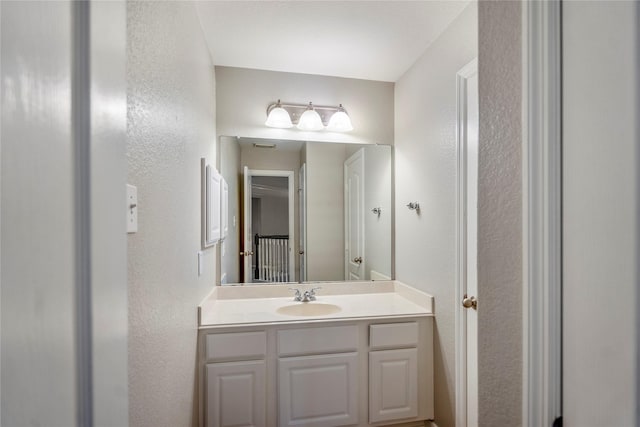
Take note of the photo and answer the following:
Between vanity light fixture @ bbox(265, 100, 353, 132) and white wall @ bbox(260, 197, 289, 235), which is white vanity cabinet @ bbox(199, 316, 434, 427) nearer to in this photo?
white wall @ bbox(260, 197, 289, 235)

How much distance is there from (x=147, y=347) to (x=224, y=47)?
180 cm

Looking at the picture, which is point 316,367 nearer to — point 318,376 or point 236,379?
point 318,376

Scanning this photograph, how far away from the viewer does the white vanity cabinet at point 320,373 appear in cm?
173

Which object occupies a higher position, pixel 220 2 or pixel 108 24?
pixel 220 2

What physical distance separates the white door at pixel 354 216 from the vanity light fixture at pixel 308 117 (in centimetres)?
28

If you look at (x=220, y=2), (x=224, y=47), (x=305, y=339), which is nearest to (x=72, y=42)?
(x=220, y=2)

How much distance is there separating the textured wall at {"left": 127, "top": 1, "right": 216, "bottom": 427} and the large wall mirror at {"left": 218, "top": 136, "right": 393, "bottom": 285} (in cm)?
70

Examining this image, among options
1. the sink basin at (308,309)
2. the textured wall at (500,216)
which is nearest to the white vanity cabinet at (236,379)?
the sink basin at (308,309)

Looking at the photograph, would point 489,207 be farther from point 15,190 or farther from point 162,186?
point 162,186

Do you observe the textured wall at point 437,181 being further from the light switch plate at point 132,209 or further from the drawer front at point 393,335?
the light switch plate at point 132,209

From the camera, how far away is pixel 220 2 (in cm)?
→ 158

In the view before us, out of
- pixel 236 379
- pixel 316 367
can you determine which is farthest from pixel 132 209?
pixel 316 367

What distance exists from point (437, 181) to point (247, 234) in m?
1.39

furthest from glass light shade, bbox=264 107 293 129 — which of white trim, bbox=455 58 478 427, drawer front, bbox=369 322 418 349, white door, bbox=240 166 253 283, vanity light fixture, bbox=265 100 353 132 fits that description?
drawer front, bbox=369 322 418 349
